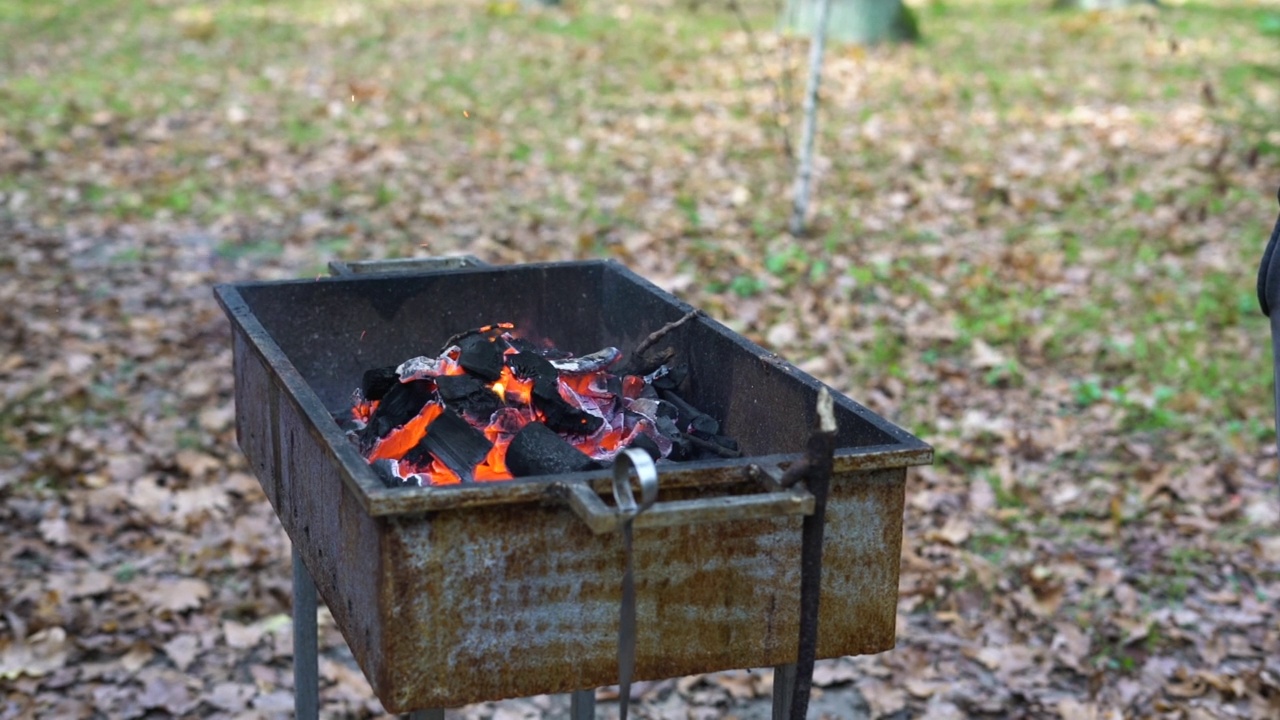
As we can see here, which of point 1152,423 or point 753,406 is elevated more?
point 753,406

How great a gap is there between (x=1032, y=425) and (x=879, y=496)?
3.86 m

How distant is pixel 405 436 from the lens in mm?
2738

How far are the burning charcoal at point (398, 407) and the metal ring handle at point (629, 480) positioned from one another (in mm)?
874

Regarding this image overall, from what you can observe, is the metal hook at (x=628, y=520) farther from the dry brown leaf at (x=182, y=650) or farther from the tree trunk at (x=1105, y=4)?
the tree trunk at (x=1105, y=4)

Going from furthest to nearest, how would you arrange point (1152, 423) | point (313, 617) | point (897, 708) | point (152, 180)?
1. point (152, 180)
2. point (1152, 423)
3. point (897, 708)
4. point (313, 617)

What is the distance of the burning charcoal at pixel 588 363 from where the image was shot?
10.1 feet

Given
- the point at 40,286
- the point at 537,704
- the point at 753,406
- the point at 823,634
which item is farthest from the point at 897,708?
the point at 40,286

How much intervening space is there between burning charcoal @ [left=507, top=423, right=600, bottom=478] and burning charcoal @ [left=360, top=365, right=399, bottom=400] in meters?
0.52

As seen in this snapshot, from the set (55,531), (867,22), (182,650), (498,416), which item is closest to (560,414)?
(498,416)

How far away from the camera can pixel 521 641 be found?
2195 mm

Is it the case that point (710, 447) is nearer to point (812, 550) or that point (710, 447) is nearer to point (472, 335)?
point (812, 550)

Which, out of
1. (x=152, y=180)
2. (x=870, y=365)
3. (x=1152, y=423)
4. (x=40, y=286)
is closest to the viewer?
(x=1152, y=423)

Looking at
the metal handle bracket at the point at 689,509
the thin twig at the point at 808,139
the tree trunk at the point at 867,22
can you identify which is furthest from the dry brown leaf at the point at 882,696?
the tree trunk at the point at 867,22

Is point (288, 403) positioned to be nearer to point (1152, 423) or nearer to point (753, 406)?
point (753, 406)
